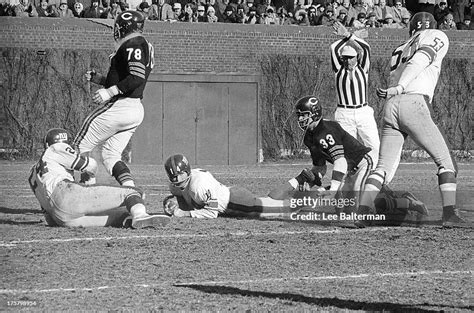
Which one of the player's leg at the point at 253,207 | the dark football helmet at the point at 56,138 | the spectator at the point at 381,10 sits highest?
the spectator at the point at 381,10

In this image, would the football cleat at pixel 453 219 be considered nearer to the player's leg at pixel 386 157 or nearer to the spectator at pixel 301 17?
the player's leg at pixel 386 157

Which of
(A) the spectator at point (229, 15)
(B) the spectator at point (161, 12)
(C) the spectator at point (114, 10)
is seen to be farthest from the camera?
(A) the spectator at point (229, 15)

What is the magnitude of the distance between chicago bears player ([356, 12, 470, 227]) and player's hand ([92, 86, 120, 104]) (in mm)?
3142

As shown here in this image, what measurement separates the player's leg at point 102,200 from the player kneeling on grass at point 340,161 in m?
2.22

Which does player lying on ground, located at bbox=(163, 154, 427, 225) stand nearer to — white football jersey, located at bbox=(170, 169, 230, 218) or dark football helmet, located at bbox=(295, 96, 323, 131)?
white football jersey, located at bbox=(170, 169, 230, 218)

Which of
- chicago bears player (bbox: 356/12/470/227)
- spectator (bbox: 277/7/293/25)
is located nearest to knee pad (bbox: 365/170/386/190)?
chicago bears player (bbox: 356/12/470/227)

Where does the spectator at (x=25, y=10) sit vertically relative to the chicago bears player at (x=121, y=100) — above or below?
above

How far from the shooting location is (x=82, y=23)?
29047 mm

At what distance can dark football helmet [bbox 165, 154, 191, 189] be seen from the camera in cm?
1167

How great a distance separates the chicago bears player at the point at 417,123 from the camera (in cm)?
1102

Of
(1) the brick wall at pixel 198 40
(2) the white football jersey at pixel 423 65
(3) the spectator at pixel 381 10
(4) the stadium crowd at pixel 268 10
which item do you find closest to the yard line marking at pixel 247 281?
(2) the white football jersey at pixel 423 65

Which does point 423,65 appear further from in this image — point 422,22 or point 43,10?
point 43,10

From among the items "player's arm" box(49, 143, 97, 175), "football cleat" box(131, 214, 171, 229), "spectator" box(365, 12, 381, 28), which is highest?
"spectator" box(365, 12, 381, 28)

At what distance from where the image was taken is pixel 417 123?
1104 centimetres
